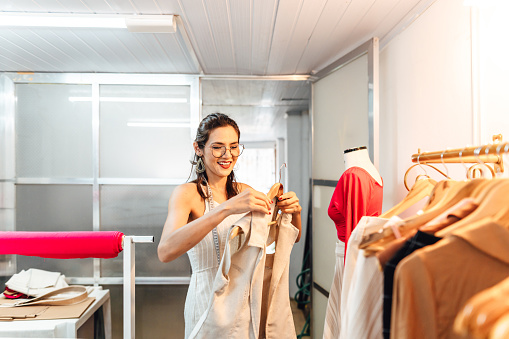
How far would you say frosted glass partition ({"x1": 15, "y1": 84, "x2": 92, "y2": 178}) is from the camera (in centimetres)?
263

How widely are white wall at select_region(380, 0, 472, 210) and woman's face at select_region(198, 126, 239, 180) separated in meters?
0.99

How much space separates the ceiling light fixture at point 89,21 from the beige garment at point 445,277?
5.50ft

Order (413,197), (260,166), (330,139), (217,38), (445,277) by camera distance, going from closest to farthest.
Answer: (445,277)
(413,197)
(217,38)
(330,139)
(260,166)

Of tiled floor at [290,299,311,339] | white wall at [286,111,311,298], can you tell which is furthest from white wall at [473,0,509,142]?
white wall at [286,111,311,298]

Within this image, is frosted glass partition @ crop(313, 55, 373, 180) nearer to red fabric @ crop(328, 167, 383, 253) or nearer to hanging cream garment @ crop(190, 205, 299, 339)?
red fabric @ crop(328, 167, 383, 253)

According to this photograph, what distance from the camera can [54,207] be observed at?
2.63 meters

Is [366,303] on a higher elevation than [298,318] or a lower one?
higher

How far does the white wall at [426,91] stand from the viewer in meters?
1.37

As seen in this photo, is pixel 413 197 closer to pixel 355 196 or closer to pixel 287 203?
pixel 287 203

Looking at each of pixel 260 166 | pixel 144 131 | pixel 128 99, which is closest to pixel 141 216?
pixel 144 131

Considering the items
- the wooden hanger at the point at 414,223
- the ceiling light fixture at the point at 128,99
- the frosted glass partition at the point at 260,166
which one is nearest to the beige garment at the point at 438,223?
the wooden hanger at the point at 414,223

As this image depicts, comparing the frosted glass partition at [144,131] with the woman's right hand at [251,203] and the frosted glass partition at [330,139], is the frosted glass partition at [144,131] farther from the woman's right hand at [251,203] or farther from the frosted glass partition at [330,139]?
the woman's right hand at [251,203]

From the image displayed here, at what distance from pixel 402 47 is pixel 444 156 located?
1.20 m

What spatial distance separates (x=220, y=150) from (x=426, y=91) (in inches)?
43.4
